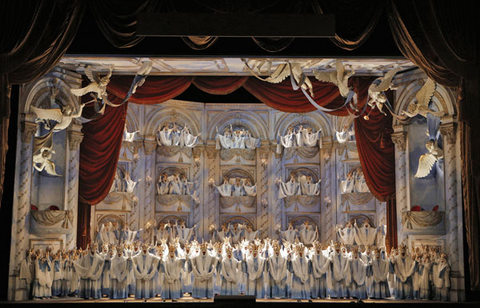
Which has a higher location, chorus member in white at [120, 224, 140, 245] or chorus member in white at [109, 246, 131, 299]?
chorus member in white at [120, 224, 140, 245]

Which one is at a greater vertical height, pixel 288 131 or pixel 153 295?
pixel 288 131

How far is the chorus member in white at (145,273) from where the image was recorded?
40.1ft

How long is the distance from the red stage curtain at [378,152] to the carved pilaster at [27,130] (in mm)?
7189

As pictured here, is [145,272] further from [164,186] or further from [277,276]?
[164,186]

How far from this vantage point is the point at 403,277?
12.3m

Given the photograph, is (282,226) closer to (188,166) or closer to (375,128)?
(188,166)

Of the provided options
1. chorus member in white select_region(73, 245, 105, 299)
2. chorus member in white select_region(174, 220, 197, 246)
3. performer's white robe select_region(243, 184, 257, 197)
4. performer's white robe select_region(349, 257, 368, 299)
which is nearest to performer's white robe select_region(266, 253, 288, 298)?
performer's white robe select_region(349, 257, 368, 299)

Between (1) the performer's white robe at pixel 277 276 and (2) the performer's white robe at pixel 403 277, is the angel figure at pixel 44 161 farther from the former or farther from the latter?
(2) the performer's white robe at pixel 403 277

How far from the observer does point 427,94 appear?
12516 millimetres

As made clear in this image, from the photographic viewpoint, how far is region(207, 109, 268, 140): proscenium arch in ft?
60.0

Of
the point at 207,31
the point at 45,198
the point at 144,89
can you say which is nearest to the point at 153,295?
the point at 45,198

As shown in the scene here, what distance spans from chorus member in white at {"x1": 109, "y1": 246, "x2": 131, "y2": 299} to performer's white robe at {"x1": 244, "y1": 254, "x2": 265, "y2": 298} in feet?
7.79

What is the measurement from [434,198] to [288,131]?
18.4 feet

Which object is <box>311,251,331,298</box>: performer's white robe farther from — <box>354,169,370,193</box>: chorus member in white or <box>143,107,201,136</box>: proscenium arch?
<box>143,107,201,136</box>: proscenium arch
